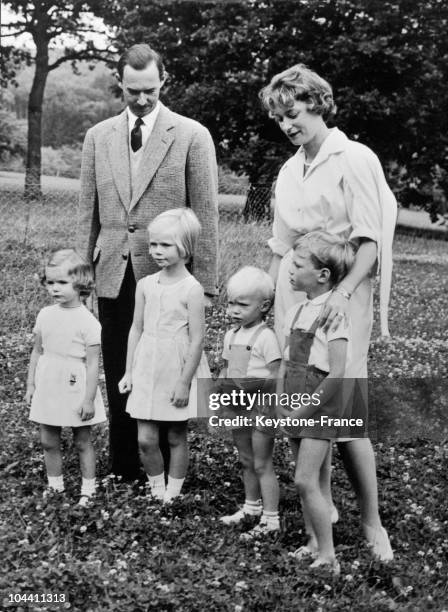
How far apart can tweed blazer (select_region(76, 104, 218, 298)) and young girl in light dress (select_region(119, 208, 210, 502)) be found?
9.0 inches

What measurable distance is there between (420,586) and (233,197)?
1440 centimetres

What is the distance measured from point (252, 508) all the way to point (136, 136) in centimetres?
217

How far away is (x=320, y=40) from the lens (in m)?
22.4

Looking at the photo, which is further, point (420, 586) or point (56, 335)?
point (56, 335)

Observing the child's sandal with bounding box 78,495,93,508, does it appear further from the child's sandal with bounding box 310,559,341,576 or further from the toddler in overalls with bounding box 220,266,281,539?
the child's sandal with bounding box 310,559,341,576

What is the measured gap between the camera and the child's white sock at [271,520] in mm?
4584

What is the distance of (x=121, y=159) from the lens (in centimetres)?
499

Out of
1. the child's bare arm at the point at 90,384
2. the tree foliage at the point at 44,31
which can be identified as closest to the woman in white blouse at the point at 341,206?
the child's bare arm at the point at 90,384

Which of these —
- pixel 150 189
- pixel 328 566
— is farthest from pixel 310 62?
pixel 328 566

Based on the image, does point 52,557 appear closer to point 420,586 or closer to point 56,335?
point 56,335

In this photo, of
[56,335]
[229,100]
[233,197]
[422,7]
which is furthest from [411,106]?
[56,335]

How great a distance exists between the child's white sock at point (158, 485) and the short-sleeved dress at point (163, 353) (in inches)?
17.0

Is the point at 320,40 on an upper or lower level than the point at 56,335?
upper

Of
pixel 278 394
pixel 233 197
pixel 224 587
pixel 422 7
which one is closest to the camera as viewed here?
pixel 224 587
